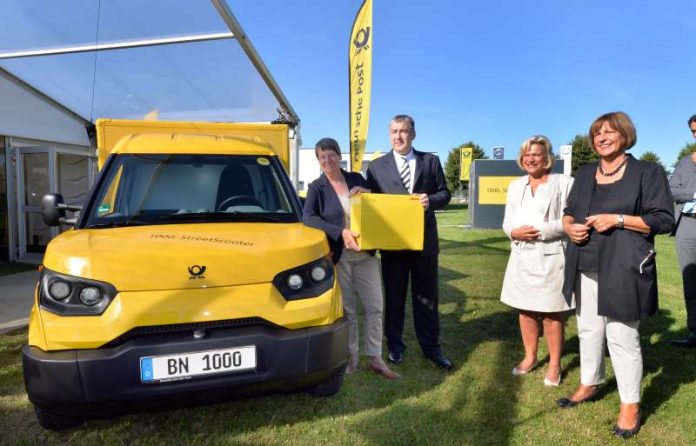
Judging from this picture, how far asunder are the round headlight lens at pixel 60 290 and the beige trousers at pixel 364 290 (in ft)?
5.96

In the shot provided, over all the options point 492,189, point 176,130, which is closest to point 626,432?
point 176,130

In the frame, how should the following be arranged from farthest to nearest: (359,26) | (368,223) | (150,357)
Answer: (359,26)
(368,223)
(150,357)

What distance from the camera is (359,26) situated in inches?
302

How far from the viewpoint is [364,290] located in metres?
3.50

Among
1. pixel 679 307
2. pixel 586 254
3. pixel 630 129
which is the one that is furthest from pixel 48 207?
pixel 679 307

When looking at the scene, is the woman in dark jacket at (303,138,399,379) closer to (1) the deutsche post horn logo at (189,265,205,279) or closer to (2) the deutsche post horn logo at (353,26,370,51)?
(1) the deutsche post horn logo at (189,265,205,279)

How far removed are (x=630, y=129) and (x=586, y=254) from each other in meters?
0.82

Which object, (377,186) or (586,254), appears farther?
(377,186)

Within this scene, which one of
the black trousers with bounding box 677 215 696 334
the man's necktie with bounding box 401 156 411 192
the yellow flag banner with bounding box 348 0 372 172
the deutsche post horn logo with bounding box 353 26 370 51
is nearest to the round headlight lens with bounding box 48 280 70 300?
the man's necktie with bounding box 401 156 411 192

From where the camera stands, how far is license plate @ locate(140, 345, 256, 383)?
2096mm

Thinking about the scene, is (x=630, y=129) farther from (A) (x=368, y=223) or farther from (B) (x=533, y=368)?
(B) (x=533, y=368)

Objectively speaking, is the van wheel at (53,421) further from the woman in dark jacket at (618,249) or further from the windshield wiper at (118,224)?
the woman in dark jacket at (618,249)

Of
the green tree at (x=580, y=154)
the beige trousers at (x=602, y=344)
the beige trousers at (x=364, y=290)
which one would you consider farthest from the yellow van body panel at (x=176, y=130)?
the green tree at (x=580, y=154)

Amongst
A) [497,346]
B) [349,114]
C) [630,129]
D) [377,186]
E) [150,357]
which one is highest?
[349,114]
